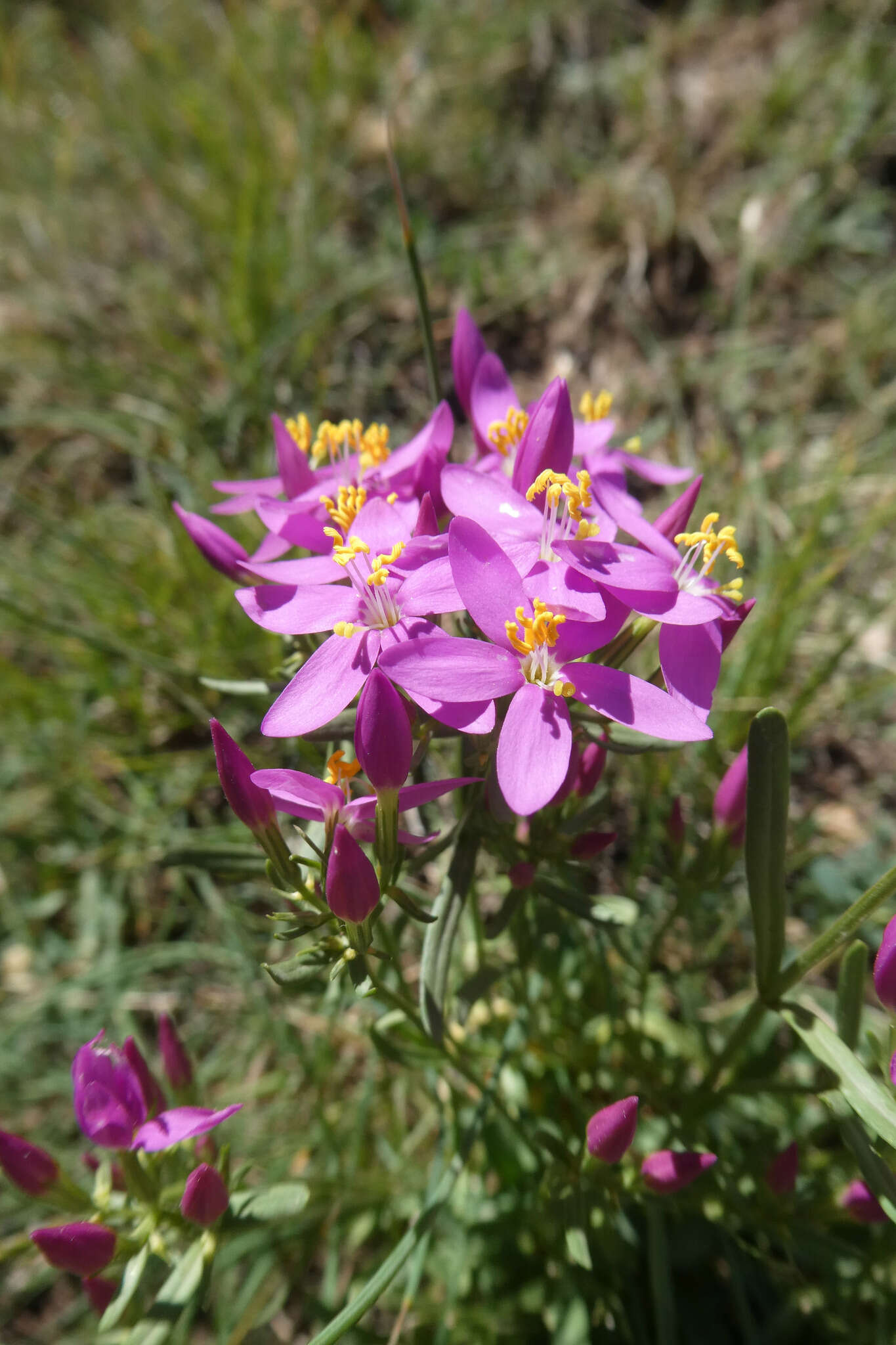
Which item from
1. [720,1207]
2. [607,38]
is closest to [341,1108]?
[720,1207]

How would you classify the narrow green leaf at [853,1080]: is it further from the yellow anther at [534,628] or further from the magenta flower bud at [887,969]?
the yellow anther at [534,628]

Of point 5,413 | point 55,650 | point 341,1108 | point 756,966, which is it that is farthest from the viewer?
point 5,413

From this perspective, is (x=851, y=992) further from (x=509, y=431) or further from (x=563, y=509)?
(x=509, y=431)

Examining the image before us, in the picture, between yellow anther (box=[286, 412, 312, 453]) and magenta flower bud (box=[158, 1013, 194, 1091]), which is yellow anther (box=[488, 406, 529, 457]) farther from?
magenta flower bud (box=[158, 1013, 194, 1091])

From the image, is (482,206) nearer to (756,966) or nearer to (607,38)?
(607,38)

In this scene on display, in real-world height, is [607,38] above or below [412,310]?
above

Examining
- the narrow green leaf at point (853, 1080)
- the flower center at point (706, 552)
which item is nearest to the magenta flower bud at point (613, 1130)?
the narrow green leaf at point (853, 1080)
